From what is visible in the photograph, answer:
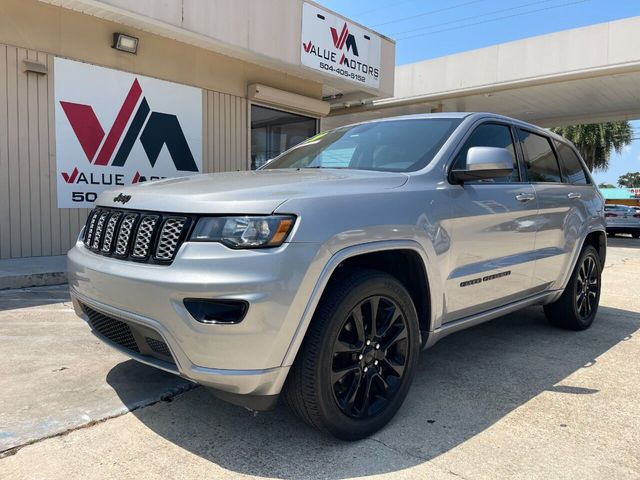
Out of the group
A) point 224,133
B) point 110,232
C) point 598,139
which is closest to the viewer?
point 110,232

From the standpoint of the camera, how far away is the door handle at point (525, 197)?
3.79 m

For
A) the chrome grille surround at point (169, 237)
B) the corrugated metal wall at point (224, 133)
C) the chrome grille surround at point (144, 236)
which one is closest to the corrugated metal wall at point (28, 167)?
the corrugated metal wall at point (224, 133)

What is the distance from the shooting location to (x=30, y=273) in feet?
20.1

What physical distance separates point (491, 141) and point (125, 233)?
2.57 m

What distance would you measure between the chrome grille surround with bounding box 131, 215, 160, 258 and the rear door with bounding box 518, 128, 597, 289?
2833 mm

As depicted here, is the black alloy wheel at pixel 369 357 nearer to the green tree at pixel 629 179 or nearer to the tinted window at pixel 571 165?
the tinted window at pixel 571 165

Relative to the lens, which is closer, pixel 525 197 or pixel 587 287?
pixel 525 197

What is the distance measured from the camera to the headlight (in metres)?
2.28

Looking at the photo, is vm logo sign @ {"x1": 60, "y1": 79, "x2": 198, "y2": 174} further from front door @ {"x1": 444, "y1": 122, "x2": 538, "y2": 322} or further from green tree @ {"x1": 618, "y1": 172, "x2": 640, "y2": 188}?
green tree @ {"x1": 618, "y1": 172, "x2": 640, "y2": 188}

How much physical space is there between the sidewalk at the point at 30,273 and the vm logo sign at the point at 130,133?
1.81 m

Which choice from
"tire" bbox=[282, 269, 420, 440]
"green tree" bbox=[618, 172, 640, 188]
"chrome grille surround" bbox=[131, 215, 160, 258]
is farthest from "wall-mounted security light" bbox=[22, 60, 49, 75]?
"green tree" bbox=[618, 172, 640, 188]

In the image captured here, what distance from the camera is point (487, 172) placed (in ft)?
10.4

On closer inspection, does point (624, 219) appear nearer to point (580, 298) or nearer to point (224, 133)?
point (224, 133)

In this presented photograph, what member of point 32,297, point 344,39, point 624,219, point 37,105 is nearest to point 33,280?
point 32,297
